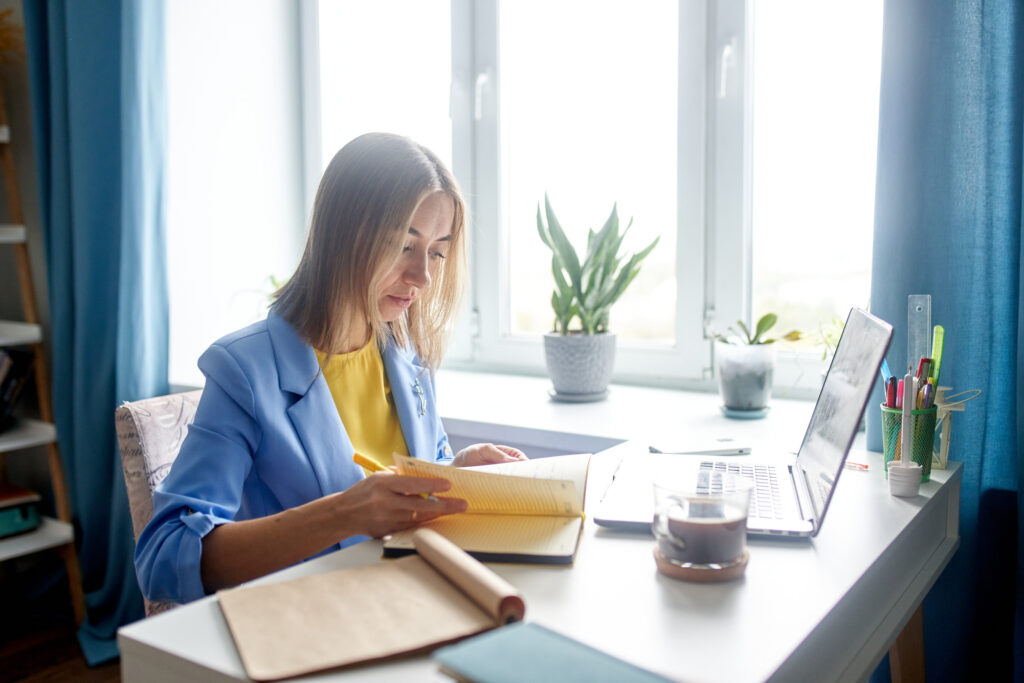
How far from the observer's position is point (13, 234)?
90.8 inches

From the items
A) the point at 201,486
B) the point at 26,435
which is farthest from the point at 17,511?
the point at 201,486

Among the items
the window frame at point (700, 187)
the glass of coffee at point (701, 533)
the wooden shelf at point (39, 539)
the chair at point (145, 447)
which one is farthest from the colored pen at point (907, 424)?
the wooden shelf at point (39, 539)

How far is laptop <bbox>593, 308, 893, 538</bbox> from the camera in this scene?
911mm

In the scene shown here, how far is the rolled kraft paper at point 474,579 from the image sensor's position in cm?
68

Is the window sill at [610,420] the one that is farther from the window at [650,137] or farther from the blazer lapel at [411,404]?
the blazer lapel at [411,404]

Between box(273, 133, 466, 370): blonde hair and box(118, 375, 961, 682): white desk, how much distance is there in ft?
1.51

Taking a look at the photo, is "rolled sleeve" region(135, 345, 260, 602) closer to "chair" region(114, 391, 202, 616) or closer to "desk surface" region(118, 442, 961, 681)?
"desk surface" region(118, 442, 961, 681)

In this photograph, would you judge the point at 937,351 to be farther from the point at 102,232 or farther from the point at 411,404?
the point at 102,232

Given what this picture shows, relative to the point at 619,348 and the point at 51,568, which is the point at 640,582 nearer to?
the point at 619,348

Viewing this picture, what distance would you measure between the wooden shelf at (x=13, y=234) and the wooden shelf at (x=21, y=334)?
0.81ft

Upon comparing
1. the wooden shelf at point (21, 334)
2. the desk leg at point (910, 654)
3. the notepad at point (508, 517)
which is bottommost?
the desk leg at point (910, 654)

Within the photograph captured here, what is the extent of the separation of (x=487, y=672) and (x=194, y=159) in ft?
7.18

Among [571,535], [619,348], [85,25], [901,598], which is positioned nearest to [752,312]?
[619,348]

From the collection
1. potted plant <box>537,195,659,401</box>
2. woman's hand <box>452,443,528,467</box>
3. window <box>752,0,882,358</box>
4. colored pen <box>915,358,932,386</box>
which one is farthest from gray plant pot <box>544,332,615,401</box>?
colored pen <box>915,358,932,386</box>
